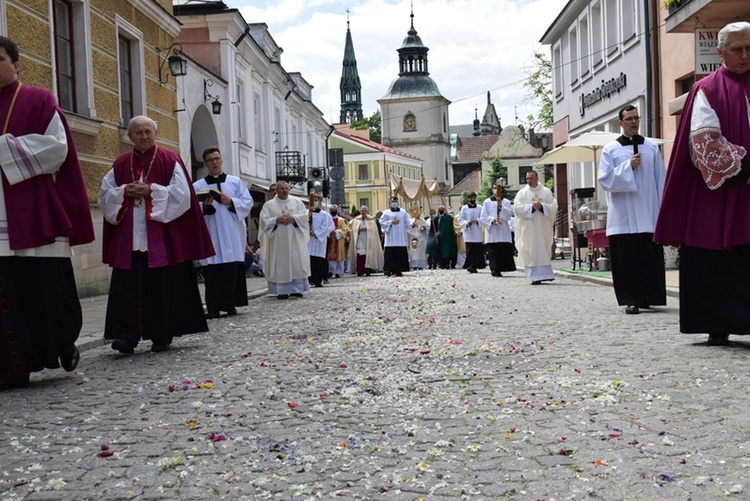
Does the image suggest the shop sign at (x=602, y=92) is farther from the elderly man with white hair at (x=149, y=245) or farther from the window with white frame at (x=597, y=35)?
the elderly man with white hair at (x=149, y=245)

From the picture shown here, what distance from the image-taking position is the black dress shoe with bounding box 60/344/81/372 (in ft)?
22.5

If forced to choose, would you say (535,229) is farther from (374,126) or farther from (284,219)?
(374,126)

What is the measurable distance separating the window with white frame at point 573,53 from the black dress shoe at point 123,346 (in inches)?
1035

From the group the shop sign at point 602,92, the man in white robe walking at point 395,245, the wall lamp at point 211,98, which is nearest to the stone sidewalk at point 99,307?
the man in white robe walking at point 395,245

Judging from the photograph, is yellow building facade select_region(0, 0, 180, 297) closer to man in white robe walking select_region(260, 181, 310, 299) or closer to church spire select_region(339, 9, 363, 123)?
man in white robe walking select_region(260, 181, 310, 299)

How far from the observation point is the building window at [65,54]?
14656 mm

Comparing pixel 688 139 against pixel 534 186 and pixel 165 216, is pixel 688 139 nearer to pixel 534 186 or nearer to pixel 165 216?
pixel 165 216

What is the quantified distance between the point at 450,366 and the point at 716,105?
2.85 m

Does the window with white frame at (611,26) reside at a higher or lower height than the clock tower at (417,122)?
lower

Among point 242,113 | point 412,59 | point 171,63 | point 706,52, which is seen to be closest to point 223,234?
point 706,52

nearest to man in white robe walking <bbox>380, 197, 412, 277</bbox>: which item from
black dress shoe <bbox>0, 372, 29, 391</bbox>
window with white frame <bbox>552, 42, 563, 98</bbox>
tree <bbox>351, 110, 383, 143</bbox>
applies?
window with white frame <bbox>552, 42, 563, 98</bbox>

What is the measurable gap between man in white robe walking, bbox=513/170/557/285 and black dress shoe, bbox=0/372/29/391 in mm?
11780

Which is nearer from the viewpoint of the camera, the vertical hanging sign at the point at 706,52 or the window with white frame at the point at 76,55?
the vertical hanging sign at the point at 706,52

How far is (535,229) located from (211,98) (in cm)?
1179
